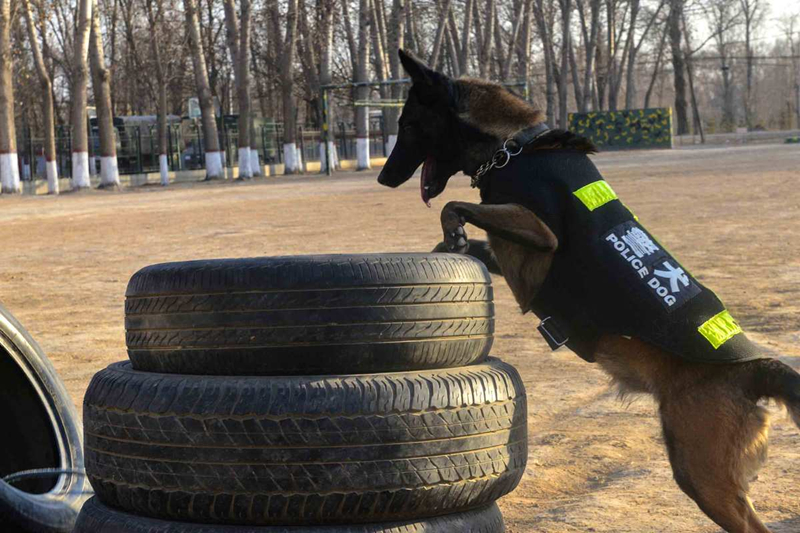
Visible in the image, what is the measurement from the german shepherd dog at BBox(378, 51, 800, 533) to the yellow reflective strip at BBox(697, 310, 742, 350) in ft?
0.29

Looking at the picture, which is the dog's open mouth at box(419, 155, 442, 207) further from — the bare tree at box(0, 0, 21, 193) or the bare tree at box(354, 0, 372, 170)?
the bare tree at box(354, 0, 372, 170)

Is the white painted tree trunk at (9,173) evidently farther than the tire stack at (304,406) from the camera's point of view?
Yes

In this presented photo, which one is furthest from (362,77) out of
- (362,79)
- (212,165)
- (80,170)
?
(80,170)

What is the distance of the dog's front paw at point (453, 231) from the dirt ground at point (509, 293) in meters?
1.14

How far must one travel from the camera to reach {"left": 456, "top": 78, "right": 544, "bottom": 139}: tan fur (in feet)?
14.6

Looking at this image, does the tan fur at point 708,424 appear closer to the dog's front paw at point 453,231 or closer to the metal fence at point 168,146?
the dog's front paw at point 453,231

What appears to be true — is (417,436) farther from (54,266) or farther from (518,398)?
(54,266)

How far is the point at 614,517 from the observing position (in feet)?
13.8

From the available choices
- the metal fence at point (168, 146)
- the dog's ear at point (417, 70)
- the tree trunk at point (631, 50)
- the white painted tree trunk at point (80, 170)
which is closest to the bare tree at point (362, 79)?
the metal fence at point (168, 146)

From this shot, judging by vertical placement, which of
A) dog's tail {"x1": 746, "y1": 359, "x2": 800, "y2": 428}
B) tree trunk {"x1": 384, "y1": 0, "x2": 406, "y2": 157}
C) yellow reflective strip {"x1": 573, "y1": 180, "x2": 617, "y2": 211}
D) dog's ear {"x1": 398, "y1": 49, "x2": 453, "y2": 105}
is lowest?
dog's tail {"x1": 746, "y1": 359, "x2": 800, "y2": 428}

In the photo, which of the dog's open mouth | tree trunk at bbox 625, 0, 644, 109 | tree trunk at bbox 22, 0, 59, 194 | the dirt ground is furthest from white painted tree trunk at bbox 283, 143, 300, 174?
the dog's open mouth

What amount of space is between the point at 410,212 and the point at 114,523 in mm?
17181

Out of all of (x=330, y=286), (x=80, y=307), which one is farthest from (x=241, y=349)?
(x=80, y=307)

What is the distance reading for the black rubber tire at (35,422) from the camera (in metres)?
4.04
